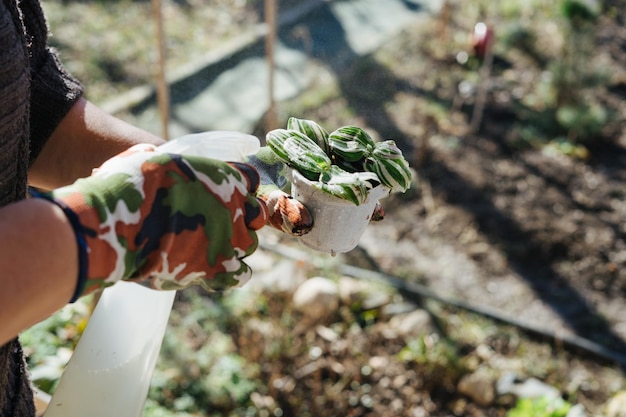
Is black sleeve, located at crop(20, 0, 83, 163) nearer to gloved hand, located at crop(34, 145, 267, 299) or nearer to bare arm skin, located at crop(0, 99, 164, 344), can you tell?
gloved hand, located at crop(34, 145, 267, 299)

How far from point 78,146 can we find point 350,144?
1.81 ft

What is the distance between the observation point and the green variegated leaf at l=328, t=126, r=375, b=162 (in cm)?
137

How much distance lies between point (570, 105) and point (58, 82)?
4686mm

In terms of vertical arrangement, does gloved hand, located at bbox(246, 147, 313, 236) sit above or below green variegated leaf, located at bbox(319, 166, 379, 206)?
below

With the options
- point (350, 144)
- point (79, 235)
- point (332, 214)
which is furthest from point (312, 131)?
point (79, 235)

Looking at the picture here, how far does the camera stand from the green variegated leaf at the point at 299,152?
4.20 feet

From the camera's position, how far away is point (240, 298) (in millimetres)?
3379

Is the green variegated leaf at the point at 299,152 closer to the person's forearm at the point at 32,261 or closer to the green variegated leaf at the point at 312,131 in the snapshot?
the green variegated leaf at the point at 312,131

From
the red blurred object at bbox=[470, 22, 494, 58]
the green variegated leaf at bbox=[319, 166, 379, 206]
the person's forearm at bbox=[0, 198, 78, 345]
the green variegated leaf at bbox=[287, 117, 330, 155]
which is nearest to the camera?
the person's forearm at bbox=[0, 198, 78, 345]

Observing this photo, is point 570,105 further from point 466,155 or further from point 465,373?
point 465,373

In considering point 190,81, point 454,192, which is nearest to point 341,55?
point 190,81

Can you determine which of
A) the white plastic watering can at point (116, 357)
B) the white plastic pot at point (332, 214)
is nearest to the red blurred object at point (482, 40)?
the white plastic pot at point (332, 214)

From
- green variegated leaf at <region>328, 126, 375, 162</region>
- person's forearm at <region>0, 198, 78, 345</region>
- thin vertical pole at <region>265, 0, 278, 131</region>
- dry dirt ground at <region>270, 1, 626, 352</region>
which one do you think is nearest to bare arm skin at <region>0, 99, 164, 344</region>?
person's forearm at <region>0, 198, 78, 345</region>

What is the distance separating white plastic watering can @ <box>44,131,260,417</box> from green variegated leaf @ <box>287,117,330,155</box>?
41cm
